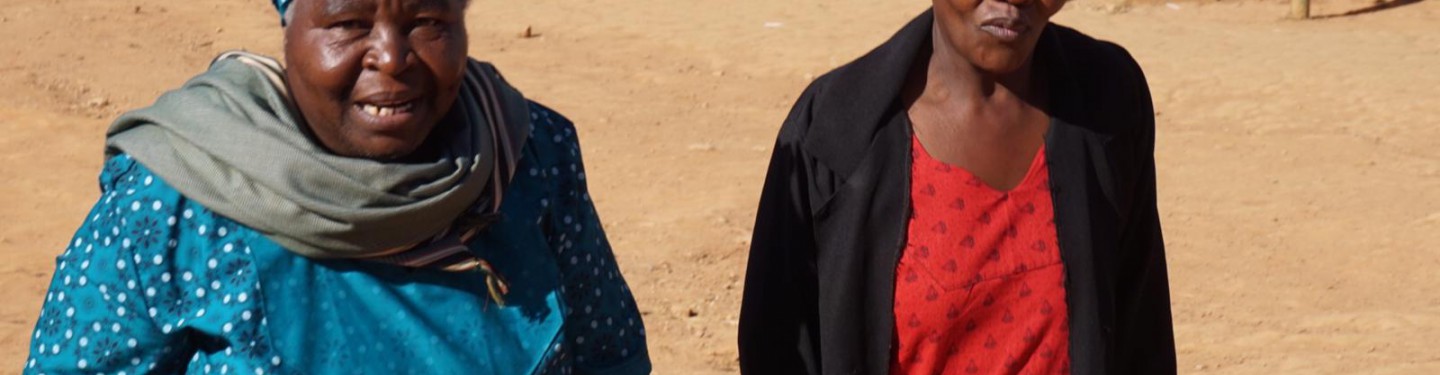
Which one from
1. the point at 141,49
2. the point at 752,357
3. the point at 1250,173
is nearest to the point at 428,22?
the point at 752,357

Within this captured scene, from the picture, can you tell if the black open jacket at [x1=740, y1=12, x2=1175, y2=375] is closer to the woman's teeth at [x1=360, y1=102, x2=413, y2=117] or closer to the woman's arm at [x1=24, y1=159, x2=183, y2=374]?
the woman's teeth at [x1=360, y1=102, x2=413, y2=117]

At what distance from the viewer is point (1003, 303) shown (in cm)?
309

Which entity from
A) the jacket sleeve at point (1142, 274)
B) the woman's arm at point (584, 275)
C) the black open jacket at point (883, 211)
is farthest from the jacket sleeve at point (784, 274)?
the jacket sleeve at point (1142, 274)

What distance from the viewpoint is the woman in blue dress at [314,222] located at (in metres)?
2.36

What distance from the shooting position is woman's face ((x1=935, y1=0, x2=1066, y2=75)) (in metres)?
2.99

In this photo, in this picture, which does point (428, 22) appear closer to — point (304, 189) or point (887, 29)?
point (304, 189)

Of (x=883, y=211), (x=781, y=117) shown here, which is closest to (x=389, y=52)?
(x=883, y=211)

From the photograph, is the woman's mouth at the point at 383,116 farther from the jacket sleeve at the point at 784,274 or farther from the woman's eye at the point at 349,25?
the jacket sleeve at the point at 784,274

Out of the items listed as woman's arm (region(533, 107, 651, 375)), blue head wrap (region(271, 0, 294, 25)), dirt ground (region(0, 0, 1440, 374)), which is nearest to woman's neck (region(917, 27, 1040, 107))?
woman's arm (region(533, 107, 651, 375))

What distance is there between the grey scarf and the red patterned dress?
866 millimetres

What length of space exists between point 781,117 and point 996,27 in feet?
22.9

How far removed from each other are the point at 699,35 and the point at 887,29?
126 centimetres

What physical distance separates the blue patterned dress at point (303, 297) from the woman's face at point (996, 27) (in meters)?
0.70

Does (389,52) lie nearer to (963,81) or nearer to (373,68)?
(373,68)
